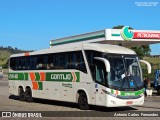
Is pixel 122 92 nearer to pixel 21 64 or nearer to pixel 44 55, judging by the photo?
pixel 44 55

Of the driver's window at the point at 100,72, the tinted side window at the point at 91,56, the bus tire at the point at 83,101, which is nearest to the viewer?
the driver's window at the point at 100,72

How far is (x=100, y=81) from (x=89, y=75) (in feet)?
2.90

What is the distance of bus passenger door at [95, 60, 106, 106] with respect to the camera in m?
16.3

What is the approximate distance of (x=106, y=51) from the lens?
16.8 m

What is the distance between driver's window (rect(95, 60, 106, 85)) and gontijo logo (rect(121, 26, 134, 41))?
1462 centimetres

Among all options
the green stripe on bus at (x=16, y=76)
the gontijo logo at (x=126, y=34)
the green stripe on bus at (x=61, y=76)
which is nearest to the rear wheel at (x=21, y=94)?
the green stripe on bus at (x=16, y=76)

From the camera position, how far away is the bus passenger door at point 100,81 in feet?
53.6

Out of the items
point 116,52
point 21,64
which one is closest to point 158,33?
point 21,64

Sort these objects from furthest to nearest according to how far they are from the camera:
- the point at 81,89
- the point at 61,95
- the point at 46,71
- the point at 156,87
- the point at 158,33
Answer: the point at 158,33 < the point at 156,87 < the point at 46,71 < the point at 61,95 < the point at 81,89

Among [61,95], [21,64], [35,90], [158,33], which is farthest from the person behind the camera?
[158,33]

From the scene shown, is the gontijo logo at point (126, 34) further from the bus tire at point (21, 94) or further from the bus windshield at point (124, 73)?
the bus windshield at point (124, 73)

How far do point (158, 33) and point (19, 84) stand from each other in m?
15.1

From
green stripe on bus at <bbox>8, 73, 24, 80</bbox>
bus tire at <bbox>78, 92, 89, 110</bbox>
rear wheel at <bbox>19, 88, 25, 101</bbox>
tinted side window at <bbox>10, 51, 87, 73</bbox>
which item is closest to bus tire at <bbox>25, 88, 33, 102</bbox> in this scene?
rear wheel at <bbox>19, 88, 25, 101</bbox>

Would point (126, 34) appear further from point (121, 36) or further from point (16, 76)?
point (16, 76)
